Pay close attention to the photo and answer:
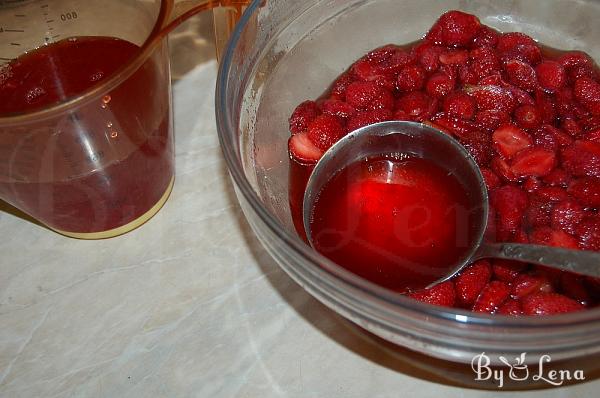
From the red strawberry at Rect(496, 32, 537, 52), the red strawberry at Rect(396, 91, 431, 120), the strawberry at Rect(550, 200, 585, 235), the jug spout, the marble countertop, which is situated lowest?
the marble countertop

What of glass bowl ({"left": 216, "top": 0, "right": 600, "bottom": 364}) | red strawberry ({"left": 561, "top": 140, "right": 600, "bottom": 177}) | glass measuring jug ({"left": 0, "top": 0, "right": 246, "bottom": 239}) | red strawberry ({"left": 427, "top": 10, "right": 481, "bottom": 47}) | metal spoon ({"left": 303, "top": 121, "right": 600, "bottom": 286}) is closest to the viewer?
glass bowl ({"left": 216, "top": 0, "right": 600, "bottom": 364})

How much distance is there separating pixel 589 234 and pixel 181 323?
0.84m

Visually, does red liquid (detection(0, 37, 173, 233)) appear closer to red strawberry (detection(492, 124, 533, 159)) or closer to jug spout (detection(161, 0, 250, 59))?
jug spout (detection(161, 0, 250, 59))

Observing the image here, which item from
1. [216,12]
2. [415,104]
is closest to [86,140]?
[216,12]

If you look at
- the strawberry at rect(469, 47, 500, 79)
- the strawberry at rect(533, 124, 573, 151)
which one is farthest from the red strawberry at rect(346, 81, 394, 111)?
the strawberry at rect(533, 124, 573, 151)

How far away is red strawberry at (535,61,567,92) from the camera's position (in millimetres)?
1437

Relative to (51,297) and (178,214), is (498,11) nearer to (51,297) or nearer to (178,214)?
(178,214)

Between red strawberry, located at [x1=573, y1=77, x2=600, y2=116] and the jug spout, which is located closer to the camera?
the jug spout

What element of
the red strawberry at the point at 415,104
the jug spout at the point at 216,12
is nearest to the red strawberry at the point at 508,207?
the red strawberry at the point at 415,104

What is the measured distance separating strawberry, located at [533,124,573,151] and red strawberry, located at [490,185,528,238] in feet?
0.47

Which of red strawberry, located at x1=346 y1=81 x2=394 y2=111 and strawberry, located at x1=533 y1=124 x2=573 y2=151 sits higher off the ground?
red strawberry, located at x1=346 y1=81 x2=394 y2=111

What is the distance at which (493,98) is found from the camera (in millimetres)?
1406

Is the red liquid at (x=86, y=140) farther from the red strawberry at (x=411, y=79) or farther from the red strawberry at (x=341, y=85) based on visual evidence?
the red strawberry at (x=411, y=79)

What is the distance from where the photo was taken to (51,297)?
132 centimetres
